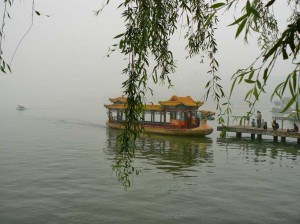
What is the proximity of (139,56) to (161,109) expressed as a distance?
2708cm

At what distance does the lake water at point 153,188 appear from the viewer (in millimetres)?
8820

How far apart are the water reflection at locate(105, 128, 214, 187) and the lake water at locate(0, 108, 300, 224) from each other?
0.20ft

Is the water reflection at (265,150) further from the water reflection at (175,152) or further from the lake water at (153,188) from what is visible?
the water reflection at (175,152)

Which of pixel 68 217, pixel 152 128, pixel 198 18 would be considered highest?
pixel 198 18

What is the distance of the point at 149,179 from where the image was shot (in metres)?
12.9

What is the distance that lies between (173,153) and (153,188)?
8674mm

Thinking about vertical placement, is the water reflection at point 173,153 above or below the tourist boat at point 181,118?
below

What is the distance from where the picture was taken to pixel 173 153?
66.0ft

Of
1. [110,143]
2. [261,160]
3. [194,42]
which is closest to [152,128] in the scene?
[110,143]

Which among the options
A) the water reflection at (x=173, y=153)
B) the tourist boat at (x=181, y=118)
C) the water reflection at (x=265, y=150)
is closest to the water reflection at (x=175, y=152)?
the water reflection at (x=173, y=153)

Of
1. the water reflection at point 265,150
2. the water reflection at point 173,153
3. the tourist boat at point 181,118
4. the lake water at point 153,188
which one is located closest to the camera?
the lake water at point 153,188

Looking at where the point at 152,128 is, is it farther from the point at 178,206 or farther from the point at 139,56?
the point at 139,56

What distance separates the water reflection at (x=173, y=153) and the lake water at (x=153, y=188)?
62 millimetres

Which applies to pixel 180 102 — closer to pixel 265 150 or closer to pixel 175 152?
pixel 175 152
